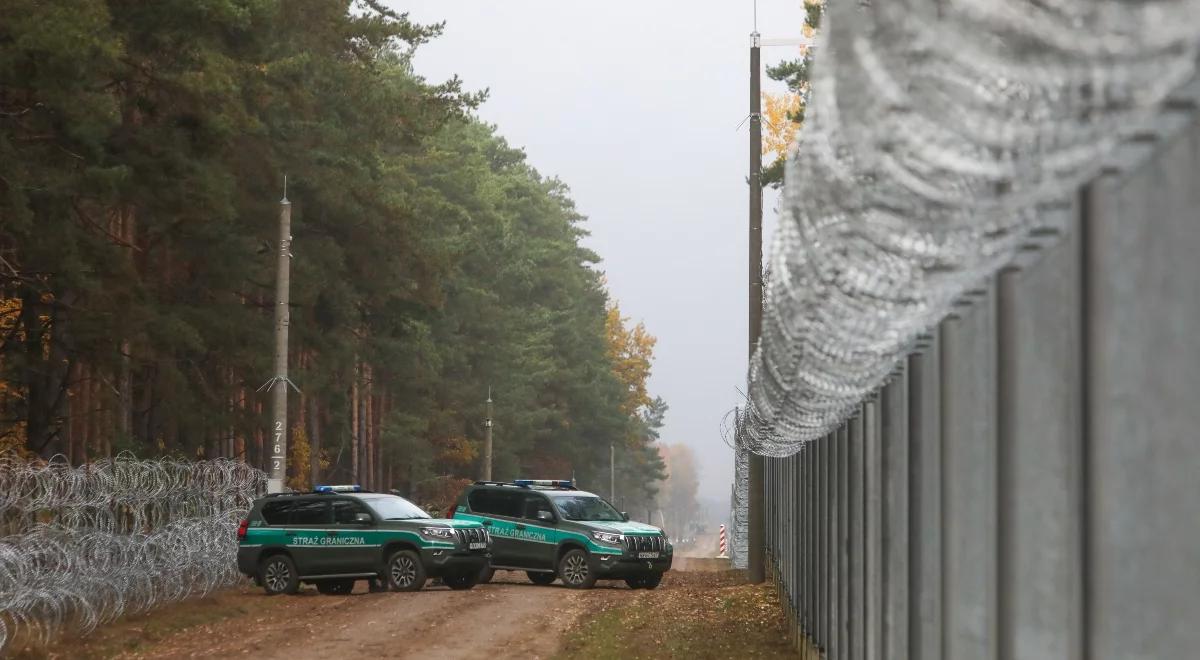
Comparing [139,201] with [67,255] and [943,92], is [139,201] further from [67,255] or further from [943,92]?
[943,92]

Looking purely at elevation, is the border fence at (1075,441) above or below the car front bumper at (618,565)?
above

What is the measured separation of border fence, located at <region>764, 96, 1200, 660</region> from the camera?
2.76 metres

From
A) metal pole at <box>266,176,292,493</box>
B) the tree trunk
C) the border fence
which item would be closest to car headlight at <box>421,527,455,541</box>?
metal pole at <box>266,176,292,493</box>

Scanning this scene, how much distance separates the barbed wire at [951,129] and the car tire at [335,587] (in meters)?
22.3

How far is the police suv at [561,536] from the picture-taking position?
28438 millimetres

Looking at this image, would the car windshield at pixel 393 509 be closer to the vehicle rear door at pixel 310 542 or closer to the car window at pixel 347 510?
the car window at pixel 347 510

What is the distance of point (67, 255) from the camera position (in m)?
25.1

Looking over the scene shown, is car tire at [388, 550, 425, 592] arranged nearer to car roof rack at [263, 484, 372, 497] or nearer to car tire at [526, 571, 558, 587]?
car roof rack at [263, 484, 372, 497]

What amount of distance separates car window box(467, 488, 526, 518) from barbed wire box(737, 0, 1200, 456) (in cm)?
2398

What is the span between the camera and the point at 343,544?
26312mm

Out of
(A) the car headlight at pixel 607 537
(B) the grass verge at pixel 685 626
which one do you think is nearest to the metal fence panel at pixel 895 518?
(B) the grass verge at pixel 685 626

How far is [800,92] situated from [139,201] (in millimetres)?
25794

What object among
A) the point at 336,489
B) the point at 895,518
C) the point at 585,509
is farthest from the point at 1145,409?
the point at 585,509

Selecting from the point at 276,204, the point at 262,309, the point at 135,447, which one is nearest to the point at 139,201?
the point at 135,447
